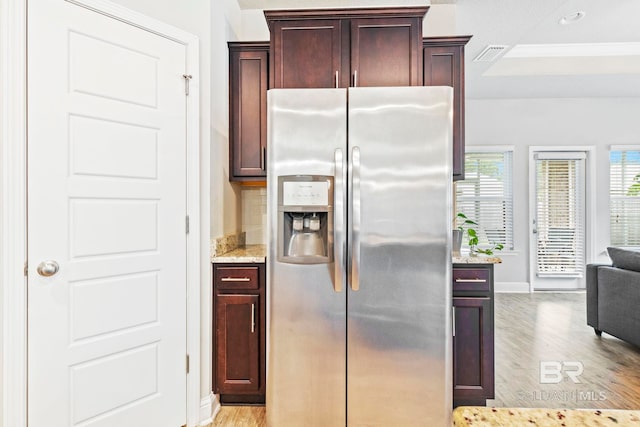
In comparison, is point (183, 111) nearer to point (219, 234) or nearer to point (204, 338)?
point (219, 234)

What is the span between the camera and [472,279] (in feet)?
7.14

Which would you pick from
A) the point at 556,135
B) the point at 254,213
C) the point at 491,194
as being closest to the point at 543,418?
the point at 254,213

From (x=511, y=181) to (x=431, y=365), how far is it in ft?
14.3

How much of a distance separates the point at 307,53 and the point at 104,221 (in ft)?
5.18

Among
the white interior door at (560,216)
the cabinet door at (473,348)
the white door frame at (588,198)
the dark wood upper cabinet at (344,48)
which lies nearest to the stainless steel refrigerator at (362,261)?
the cabinet door at (473,348)

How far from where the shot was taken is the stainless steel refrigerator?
6.10 ft

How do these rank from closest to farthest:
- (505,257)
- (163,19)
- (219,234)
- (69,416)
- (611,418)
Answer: (611,418), (69,416), (163,19), (219,234), (505,257)

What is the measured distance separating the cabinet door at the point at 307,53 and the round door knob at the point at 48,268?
161 centimetres

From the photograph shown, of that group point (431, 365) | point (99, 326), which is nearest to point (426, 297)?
point (431, 365)

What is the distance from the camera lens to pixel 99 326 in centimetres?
177

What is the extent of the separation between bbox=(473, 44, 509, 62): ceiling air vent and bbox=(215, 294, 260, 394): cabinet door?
128 inches

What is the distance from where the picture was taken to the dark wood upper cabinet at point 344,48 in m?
2.38

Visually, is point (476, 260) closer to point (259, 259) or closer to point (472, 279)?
point (472, 279)

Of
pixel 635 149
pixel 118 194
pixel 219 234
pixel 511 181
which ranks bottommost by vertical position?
pixel 219 234
